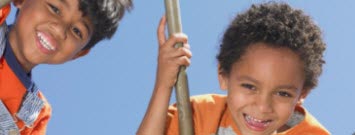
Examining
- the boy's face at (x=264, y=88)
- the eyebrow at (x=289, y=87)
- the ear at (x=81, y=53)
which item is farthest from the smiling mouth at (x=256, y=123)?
the ear at (x=81, y=53)

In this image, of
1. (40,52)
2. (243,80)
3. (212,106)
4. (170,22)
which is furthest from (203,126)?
(40,52)

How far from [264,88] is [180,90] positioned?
34 cm

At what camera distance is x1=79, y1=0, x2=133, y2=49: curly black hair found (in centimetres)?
224

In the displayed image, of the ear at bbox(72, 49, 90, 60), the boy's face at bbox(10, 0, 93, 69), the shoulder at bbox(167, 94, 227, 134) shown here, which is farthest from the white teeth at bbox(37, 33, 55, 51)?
the shoulder at bbox(167, 94, 227, 134)

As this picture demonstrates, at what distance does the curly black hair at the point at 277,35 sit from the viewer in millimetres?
1875

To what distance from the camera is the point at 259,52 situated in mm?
1851

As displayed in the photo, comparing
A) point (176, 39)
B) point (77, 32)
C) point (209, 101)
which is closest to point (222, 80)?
point (209, 101)

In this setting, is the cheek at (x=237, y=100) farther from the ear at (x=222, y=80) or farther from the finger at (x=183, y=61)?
the finger at (x=183, y=61)

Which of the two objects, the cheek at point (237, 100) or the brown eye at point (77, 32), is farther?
the brown eye at point (77, 32)

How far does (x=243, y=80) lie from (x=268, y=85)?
Result: 0.08 meters

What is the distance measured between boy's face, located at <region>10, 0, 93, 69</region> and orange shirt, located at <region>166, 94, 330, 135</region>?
0.48 metres

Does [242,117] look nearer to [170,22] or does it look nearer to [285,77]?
[285,77]

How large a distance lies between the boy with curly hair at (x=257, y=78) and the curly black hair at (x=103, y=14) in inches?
20.6

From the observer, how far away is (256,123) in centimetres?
180
